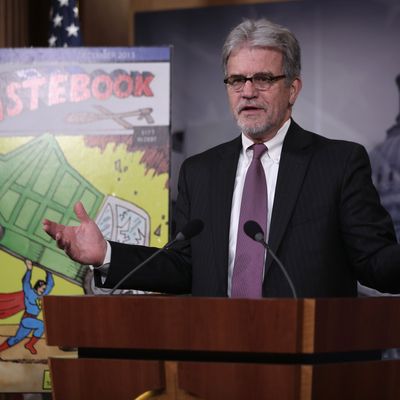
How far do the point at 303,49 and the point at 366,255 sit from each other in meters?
2.46

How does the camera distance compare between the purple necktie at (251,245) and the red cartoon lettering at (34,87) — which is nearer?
the purple necktie at (251,245)

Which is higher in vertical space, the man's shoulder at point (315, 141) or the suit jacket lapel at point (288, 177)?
the man's shoulder at point (315, 141)

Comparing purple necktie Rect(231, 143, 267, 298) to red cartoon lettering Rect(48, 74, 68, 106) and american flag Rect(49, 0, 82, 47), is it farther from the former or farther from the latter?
american flag Rect(49, 0, 82, 47)

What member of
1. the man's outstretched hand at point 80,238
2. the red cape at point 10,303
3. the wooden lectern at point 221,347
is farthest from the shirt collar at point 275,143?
the red cape at point 10,303

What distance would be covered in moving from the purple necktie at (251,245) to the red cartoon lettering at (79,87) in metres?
1.27

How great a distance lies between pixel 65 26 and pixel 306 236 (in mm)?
2533

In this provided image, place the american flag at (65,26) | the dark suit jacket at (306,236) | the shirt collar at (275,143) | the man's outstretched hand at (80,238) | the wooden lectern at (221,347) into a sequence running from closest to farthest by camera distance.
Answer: the wooden lectern at (221,347), the man's outstretched hand at (80,238), the dark suit jacket at (306,236), the shirt collar at (275,143), the american flag at (65,26)

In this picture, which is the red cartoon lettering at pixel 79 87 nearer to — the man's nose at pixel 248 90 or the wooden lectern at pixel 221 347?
the man's nose at pixel 248 90

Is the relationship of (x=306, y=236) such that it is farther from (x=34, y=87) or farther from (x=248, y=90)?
(x=34, y=87)

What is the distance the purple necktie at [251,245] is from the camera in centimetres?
229

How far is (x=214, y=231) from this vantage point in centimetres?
240

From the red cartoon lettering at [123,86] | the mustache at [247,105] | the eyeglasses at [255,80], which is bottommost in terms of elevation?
the mustache at [247,105]

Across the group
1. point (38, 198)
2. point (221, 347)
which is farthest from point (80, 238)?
point (38, 198)

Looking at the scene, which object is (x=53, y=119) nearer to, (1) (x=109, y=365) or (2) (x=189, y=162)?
(2) (x=189, y=162)
